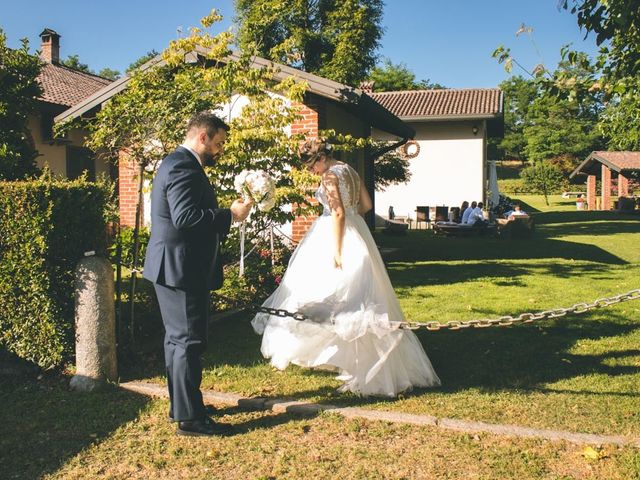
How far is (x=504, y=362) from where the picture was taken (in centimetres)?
618

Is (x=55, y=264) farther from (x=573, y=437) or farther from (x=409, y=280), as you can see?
(x=409, y=280)

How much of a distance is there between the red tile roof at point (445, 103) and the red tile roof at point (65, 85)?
11.7 meters

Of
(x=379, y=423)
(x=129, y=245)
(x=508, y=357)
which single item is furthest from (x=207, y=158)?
(x=129, y=245)

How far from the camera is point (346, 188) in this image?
18.5ft

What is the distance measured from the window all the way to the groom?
46.7 feet

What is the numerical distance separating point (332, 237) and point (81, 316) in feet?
7.44

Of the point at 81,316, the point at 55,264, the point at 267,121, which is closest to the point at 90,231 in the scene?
the point at 55,264

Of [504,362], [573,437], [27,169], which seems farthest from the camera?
[27,169]

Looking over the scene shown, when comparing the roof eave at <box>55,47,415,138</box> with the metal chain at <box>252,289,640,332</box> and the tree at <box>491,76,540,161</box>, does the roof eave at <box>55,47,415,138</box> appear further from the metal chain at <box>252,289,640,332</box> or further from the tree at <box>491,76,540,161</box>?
the tree at <box>491,76,540,161</box>

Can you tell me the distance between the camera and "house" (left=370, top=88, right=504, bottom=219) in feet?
93.3

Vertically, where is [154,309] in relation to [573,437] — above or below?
above

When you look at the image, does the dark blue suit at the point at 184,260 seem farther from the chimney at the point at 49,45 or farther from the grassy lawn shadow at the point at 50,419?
the chimney at the point at 49,45

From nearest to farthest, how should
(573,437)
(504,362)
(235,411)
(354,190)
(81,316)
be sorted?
1. (573,437)
2. (235,411)
3. (81,316)
4. (354,190)
5. (504,362)

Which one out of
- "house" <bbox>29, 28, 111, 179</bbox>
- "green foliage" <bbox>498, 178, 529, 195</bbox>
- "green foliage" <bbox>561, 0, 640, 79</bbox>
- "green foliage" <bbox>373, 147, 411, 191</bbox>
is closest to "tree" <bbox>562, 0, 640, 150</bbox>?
"green foliage" <bbox>561, 0, 640, 79</bbox>
